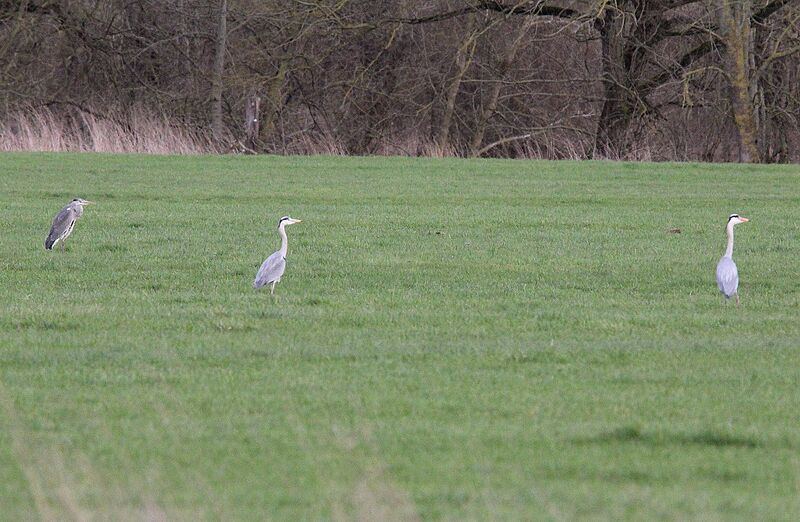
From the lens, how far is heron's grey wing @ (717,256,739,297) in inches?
417

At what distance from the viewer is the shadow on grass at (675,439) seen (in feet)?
20.5

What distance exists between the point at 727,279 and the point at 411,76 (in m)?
29.3

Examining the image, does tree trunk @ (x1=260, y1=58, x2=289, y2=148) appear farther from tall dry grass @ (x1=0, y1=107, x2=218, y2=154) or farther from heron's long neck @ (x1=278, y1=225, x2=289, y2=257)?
heron's long neck @ (x1=278, y1=225, x2=289, y2=257)

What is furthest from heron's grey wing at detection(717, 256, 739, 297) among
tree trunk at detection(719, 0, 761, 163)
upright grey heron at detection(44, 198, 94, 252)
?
tree trunk at detection(719, 0, 761, 163)

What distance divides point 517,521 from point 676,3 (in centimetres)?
3045

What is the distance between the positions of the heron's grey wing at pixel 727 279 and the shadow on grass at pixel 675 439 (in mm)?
4378

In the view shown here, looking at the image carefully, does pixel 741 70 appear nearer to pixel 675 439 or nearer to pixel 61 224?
pixel 61 224

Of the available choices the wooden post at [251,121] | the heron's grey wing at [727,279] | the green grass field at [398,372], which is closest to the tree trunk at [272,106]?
the wooden post at [251,121]

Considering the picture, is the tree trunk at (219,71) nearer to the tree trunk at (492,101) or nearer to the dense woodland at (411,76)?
the dense woodland at (411,76)

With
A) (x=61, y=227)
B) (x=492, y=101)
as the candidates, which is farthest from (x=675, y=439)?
(x=492, y=101)

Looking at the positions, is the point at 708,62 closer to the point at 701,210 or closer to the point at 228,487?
the point at 701,210

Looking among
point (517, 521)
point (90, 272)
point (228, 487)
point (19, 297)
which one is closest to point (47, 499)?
point (228, 487)

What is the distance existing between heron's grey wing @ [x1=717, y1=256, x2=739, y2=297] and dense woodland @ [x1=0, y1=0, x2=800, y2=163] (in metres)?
21.7

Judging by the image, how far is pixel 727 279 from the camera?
10.7 m
